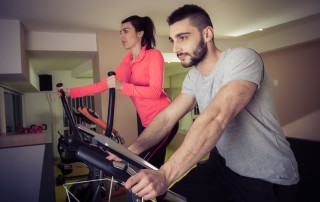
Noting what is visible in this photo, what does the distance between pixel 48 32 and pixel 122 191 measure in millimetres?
2593

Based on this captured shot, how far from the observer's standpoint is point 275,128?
112 centimetres

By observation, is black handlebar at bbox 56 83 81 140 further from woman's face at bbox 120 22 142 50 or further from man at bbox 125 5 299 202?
woman's face at bbox 120 22 142 50

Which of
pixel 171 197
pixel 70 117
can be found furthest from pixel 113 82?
pixel 171 197

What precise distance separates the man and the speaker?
19.8ft

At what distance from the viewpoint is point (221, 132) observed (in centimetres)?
91

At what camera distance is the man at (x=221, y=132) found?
0.86 meters

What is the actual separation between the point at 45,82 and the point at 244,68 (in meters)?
6.62

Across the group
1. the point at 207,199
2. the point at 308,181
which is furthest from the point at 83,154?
the point at 308,181

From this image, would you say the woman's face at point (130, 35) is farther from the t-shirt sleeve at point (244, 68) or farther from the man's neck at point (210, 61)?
the t-shirt sleeve at point (244, 68)

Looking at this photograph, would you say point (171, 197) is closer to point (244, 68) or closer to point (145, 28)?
point (244, 68)

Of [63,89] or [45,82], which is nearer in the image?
[63,89]

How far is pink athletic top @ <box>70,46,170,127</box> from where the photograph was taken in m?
1.89

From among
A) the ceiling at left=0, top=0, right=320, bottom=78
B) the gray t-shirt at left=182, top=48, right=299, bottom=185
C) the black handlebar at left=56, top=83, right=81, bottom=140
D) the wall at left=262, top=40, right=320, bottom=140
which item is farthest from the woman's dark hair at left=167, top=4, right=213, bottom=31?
the wall at left=262, top=40, right=320, bottom=140

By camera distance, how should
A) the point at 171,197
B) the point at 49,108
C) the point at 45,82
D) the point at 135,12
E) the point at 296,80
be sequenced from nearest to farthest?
the point at 171,197
the point at 135,12
the point at 296,80
the point at 45,82
the point at 49,108
